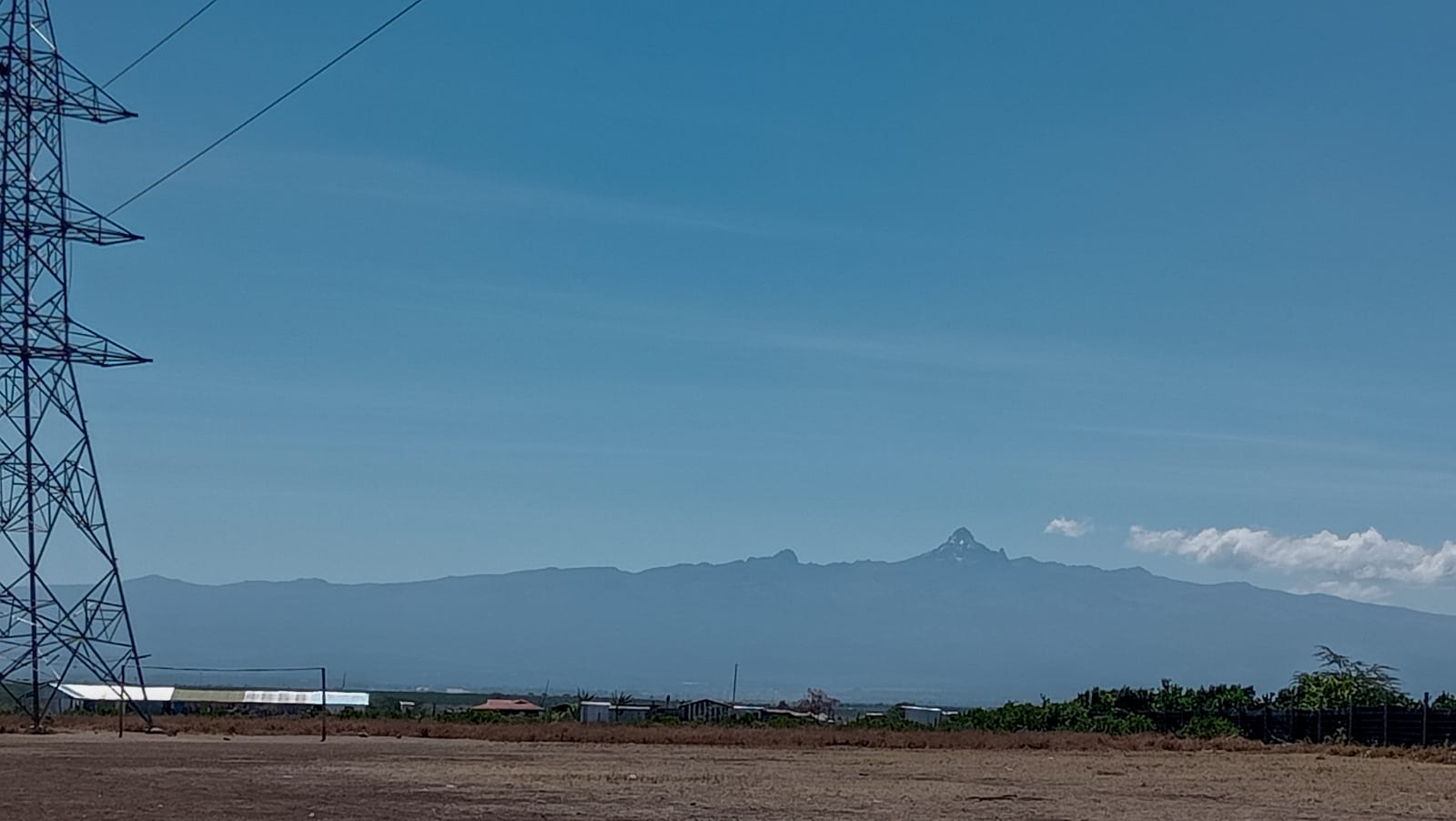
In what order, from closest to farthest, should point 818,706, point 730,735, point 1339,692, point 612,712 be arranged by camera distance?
point 730,735
point 1339,692
point 612,712
point 818,706

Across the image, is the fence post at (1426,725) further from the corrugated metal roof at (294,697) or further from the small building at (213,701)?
the corrugated metal roof at (294,697)

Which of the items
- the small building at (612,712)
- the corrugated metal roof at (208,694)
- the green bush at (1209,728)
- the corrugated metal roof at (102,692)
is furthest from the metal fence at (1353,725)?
the corrugated metal roof at (208,694)

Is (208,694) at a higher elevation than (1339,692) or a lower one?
lower

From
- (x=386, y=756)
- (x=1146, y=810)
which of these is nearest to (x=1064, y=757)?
(x=386, y=756)

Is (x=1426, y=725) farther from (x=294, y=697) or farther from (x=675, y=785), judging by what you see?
(x=294, y=697)

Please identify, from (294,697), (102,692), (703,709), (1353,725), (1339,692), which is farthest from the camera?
(294,697)

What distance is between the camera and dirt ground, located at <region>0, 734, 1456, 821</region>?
79.3 ft

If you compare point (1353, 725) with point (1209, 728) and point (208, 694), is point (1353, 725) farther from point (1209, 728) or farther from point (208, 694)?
point (208, 694)

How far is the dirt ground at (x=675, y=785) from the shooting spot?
79.3ft

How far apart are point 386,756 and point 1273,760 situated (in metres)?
21.2

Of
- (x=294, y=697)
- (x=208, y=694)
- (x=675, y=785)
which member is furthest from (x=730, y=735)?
(x=208, y=694)

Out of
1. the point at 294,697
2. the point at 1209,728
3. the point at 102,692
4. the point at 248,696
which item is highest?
the point at 1209,728

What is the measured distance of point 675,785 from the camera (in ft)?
98.3

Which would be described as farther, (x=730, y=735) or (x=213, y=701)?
(x=213, y=701)
